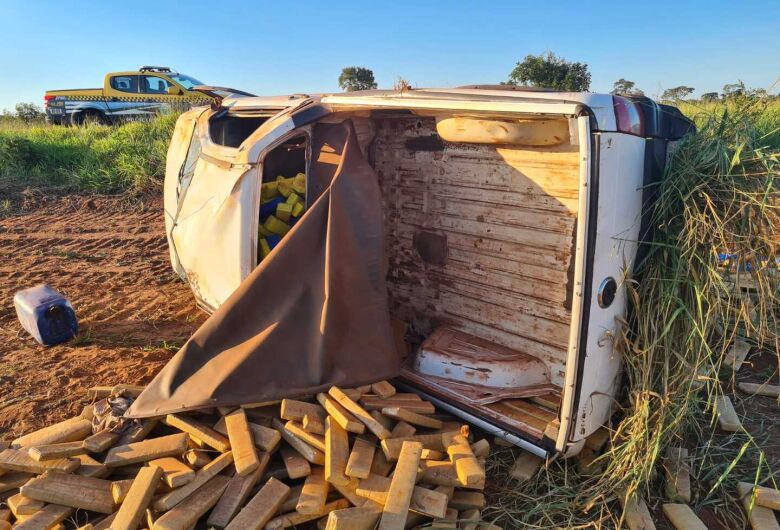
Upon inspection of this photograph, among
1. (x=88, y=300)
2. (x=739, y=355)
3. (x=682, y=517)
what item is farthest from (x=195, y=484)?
(x=739, y=355)

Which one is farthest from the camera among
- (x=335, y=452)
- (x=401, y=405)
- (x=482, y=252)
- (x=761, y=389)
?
(x=761, y=389)

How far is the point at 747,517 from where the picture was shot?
2.94 metres

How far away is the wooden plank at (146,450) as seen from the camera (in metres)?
3.03

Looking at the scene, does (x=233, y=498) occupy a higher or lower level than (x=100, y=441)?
lower

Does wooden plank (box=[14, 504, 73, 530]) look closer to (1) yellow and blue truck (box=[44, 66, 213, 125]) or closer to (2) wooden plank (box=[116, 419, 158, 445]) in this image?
(2) wooden plank (box=[116, 419, 158, 445])

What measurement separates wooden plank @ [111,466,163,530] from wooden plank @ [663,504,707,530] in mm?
2632

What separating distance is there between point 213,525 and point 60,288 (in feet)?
15.8

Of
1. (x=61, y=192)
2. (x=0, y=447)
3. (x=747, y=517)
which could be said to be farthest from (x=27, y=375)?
(x=61, y=192)

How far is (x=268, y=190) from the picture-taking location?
428 cm

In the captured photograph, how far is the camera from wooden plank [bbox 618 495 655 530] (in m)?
2.83

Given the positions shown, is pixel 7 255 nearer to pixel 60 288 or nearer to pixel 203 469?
pixel 60 288

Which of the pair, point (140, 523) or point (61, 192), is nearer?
point (140, 523)

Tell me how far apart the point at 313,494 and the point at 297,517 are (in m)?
0.13

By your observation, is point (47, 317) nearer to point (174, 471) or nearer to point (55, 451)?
point (55, 451)
